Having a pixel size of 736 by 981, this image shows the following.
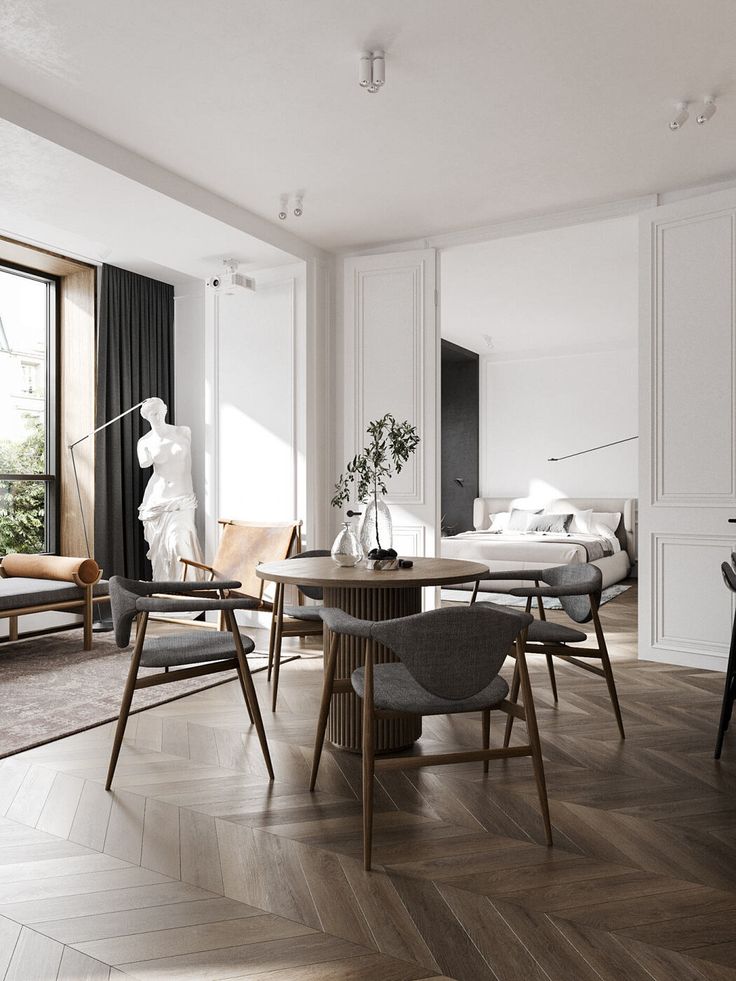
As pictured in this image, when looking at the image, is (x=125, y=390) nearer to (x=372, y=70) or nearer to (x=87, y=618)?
(x=87, y=618)

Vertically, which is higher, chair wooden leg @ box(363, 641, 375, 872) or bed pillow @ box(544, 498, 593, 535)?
bed pillow @ box(544, 498, 593, 535)

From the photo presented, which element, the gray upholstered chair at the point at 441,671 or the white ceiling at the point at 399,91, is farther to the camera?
the white ceiling at the point at 399,91

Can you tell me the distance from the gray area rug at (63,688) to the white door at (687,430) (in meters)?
2.41

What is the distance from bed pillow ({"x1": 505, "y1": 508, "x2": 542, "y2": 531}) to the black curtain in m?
4.49

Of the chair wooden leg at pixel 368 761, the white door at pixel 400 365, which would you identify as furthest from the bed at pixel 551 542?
the chair wooden leg at pixel 368 761

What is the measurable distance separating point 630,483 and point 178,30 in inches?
299

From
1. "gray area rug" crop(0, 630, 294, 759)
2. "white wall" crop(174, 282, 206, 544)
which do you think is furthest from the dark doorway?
"gray area rug" crop(0, 630, 294, 759)

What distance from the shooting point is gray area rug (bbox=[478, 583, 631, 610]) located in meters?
6.56

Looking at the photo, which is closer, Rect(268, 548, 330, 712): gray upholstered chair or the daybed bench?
Rect(268, 548, 330, 712): gray upholstered chair

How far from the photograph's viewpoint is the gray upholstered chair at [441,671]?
6.77ft

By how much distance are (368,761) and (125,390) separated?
16.1 ft

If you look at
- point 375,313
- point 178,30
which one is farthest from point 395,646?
point 375,313

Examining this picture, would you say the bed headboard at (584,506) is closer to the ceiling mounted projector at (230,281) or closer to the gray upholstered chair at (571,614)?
the ceiling mounted projector at (230,281)

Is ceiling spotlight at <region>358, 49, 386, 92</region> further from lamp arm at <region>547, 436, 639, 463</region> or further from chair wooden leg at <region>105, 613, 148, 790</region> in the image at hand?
lamp arm at <region>547, 436, 639, 463</region>
